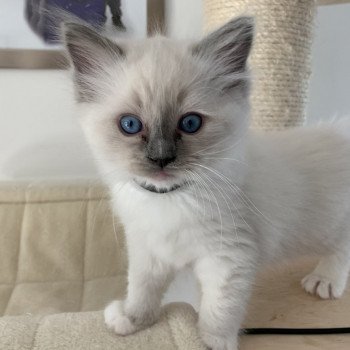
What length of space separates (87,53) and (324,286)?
765mm

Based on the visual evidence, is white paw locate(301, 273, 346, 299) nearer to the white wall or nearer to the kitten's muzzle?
the kitten's muzzle

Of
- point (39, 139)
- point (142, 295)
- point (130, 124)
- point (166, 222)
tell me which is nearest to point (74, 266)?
point (39, 139)

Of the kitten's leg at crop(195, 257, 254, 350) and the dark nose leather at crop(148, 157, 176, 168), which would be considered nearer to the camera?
the dark nose leather at crop(148, 157, 176, 168)

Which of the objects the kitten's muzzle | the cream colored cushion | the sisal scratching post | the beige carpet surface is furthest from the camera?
the cream colored cushion

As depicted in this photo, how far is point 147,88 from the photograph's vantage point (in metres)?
0.73

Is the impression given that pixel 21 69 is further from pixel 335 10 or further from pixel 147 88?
pixel 335 10

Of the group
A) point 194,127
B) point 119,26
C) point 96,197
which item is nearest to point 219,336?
point 194,127

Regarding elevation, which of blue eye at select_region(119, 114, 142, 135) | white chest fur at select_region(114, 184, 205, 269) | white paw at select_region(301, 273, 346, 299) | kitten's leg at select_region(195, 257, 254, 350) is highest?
blue eye at select_region(119, 114, 142, 135)

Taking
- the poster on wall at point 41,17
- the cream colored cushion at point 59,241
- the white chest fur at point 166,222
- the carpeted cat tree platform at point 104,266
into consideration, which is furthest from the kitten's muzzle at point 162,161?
the poster on wall at point 41,17

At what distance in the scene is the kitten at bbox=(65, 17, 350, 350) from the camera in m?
0.74

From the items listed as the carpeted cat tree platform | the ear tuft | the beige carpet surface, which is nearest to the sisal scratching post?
the carpeted cat tree platform

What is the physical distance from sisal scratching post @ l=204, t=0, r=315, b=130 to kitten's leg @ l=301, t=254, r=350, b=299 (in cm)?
53

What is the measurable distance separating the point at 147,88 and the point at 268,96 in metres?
0.79

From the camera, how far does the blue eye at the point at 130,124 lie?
0.74 meters
